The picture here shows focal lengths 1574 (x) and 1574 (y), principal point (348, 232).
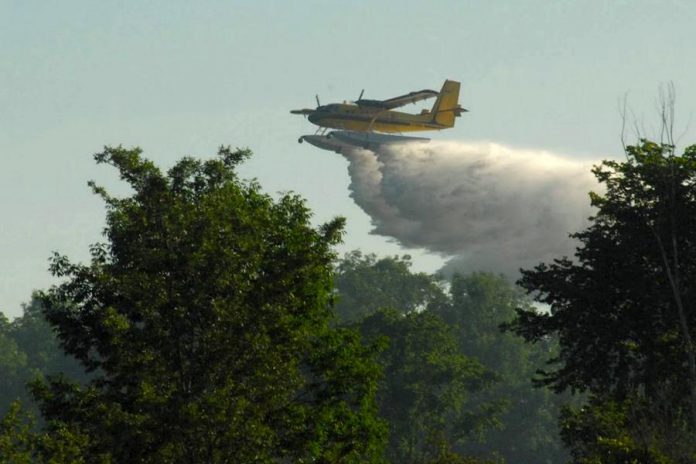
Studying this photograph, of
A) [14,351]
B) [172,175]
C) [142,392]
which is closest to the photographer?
[142,392]

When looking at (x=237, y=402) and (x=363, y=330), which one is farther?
(x=363, y=330)

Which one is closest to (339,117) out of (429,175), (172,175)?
(429,175)

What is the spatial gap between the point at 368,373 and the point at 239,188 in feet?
20.3

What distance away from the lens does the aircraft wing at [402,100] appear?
103875 millimetres

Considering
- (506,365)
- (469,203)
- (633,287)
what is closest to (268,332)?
(633,287)

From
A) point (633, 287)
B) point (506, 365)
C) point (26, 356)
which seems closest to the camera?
point (633, 287)

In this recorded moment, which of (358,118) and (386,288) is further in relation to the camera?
(386,288)

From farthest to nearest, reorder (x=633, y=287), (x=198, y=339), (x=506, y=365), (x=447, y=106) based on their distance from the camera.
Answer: (x=506, y=365)
(x=447, y=106)
(x=633, y=287)
(x=198, y=339)

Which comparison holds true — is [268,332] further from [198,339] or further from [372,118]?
[372,118]

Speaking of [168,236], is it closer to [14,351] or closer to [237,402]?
[237,402]

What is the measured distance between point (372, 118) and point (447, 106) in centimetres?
1340

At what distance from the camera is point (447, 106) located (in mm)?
115625

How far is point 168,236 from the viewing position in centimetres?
3834

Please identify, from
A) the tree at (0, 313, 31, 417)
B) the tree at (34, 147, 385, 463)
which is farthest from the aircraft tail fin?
the tree at (34, 147, 385, 463)
